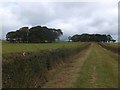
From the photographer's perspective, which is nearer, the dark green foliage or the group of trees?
the dark green foliage

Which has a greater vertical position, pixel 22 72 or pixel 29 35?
pixel 29 35

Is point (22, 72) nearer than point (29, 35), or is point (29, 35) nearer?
point (22, 72)

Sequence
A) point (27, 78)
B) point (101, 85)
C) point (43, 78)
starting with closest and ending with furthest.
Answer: point (27, 78) < point (101, 85) < point (43, 78)

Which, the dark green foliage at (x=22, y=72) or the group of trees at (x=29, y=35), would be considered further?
the group of trees at (x=29, y=35)

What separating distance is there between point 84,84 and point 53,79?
3.31m

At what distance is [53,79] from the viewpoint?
19.4 metres

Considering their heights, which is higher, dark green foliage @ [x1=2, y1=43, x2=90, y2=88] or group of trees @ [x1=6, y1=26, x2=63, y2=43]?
group of trees @ [x1=6, y1=26, x2=63, y2=43]

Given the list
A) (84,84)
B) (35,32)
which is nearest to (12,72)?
(84,84)

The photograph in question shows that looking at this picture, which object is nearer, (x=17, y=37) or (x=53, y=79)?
(x=53, y=79)

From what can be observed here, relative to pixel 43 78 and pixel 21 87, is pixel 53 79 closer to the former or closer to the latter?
pixel 43 78

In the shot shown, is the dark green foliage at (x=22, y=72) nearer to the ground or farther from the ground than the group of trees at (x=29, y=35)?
nearer to the ground

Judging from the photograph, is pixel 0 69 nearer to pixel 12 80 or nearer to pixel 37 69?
pixel 12 80

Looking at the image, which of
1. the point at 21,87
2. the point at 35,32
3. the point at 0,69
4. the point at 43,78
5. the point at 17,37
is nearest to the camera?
the point at 0,69

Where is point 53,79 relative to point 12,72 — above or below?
below
